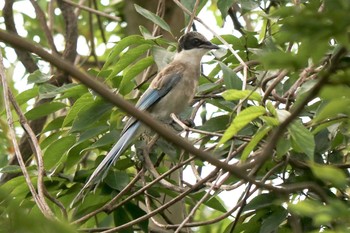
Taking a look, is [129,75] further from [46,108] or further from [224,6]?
[224,6]

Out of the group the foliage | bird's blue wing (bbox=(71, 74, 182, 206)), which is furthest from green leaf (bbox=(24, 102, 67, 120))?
bird's blue wing (bbox=(71, 74, 182, 206))

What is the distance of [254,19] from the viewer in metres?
7.52

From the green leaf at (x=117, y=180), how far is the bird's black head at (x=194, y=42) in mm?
1036

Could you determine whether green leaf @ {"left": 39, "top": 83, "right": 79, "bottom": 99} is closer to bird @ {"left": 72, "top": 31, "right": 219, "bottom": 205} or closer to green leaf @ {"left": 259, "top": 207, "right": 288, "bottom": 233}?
bird @ {"left": 72, "top": 31, "right": 219, "bottom": 205}

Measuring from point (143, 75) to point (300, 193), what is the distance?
68.1 inches

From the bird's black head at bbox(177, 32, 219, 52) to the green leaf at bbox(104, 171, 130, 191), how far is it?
1.04 metres

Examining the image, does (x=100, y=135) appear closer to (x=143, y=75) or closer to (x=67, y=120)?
(x=67, y=120)

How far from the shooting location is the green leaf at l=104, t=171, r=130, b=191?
427 centimetres

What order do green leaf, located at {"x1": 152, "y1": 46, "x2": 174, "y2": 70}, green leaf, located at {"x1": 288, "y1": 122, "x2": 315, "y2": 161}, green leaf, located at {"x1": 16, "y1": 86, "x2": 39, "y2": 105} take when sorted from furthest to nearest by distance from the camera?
green leaf, located at {"x1": 16, "y1": 86, "x2": 39, "y2": 105} → green leaf, located at {"x1": 152, "y1": 46, "x2": 174, "y2": 70} → green leaf, located at {"x1": 288, "y1": 122, "x2": 315, "y2": 161}

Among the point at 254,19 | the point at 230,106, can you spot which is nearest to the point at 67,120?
the point at 230,106

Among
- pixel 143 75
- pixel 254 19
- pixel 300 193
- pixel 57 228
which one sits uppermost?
pixel 254 19

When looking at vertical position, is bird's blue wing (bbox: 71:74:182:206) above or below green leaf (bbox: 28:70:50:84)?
below

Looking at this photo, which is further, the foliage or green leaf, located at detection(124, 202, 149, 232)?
green leaf, located at detection(124, 202, 149, 232)

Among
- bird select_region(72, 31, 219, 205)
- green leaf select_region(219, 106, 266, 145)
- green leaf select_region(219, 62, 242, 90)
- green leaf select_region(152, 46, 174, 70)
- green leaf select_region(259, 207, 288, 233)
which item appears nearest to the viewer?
green leaf select_region(219, 106, 266, 145)
